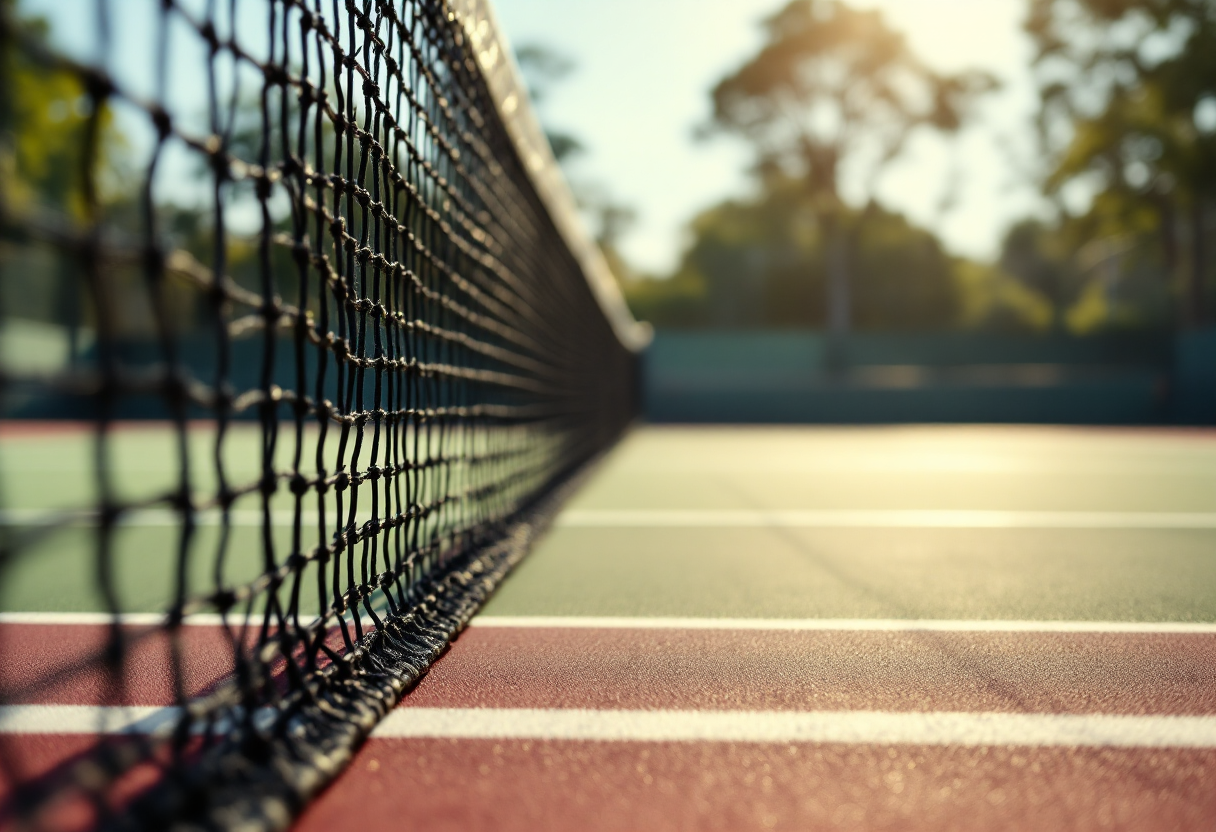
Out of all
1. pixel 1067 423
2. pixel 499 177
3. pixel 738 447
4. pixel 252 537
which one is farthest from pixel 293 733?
pixel 1067 423

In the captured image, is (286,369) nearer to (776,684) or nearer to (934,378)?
(776,684)

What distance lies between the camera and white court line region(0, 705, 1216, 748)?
4.71 feet

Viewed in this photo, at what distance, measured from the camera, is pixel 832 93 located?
2306cm

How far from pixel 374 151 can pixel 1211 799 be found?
1610 millimetres

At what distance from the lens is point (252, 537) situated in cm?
357

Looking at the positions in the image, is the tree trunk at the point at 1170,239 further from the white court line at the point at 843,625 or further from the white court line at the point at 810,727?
the white court line at the point at 810,727

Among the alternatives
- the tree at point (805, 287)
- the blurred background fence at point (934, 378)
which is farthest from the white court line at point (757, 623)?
the tree at point (805, 287)

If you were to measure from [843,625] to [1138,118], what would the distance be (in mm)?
22257

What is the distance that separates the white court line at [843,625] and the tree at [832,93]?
A: 2088 cm

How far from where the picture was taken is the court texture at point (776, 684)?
123 cm

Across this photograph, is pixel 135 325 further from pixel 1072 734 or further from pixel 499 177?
pixel 1072 734

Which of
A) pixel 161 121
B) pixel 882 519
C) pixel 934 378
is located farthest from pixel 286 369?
pixel 934 378

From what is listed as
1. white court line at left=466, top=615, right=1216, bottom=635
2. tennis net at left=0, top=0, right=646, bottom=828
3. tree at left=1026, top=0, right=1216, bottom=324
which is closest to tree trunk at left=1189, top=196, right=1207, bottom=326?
tree at left=1026, top=0, right=1216, bottom=324

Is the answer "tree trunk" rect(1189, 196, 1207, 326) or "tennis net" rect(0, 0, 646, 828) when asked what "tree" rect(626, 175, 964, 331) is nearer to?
"tree trunk" rect(1189, 196, 1207, 326)
